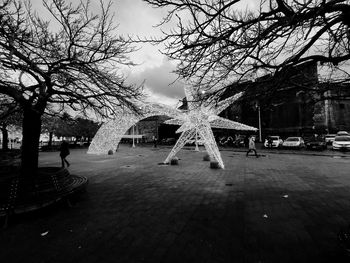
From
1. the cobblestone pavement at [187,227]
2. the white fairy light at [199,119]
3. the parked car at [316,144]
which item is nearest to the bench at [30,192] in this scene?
the cobblestone pavement at [187,227]

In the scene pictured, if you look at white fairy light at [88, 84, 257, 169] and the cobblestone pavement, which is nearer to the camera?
the cobblestone pavement

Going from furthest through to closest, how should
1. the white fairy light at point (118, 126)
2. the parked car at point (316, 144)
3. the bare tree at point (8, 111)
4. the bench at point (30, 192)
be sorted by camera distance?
the parked car at point (316, 144) → the white fairy light at point (118, 126) → the bare tree at point (8, 111) → the bench at point (30, 192)

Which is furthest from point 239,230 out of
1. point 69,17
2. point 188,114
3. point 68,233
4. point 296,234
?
point 188,114

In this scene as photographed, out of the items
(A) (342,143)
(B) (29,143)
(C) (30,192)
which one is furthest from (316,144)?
(C) (30,192)

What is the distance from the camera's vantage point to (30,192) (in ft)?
16.9

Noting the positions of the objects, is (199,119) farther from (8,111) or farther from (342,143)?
(342,143)

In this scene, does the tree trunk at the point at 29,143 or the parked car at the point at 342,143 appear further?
the parked car at the point at 342,143

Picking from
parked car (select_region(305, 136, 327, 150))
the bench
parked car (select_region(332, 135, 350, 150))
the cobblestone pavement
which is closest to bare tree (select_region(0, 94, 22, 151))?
the bench

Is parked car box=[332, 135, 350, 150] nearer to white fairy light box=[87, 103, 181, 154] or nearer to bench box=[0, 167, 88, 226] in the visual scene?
white fairy light box=[87, 103, 181, 154]

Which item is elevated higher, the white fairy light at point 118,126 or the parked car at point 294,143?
the white fairy light at point 118,126

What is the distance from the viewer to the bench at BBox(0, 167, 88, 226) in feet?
15.5

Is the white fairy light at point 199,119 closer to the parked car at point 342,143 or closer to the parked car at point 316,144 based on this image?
the parked car at point 342,143

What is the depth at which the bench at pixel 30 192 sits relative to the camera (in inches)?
187

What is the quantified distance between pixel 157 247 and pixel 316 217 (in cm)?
358
